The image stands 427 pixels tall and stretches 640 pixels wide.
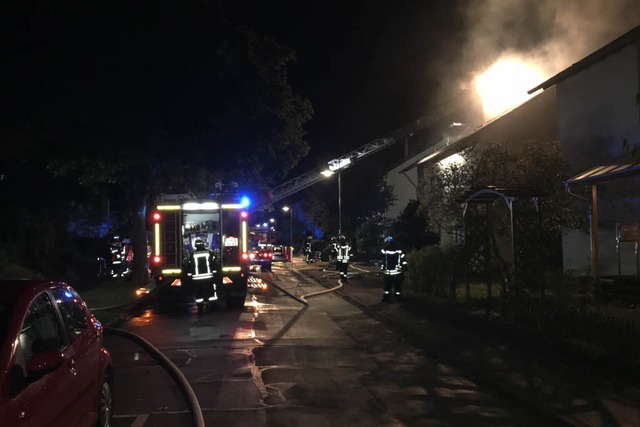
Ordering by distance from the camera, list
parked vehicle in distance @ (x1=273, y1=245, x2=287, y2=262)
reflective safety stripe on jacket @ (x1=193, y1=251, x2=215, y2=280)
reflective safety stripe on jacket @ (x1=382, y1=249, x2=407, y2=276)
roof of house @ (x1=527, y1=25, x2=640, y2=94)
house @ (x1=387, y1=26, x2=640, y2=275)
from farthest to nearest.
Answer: parked vehicle in distance @ (x1=273, y1=245, x2=287, y2=262)
reflective safety stripe on jacket @ (x1=382, y1=249, x2=407, y2=276)
reflective safety stripe on jacket @ (x1=193, y1=251, x2=215, y2=280)
house @ (x1=387, y1=26, x2=640, y2=275)
roof of house @ (x1=527, y1=25, x2=640, y2=94)

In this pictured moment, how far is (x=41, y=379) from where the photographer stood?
148 inches

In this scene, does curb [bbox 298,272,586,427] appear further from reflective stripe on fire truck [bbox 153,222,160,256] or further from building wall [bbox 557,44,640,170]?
building wall [bbox 557,44,640,170]

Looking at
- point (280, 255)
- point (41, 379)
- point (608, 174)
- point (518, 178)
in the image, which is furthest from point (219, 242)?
point (280, 255)

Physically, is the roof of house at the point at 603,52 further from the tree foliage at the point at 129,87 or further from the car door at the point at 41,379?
the car door at the point at 41,379

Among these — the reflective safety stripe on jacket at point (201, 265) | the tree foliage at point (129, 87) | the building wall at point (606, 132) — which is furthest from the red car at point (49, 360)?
the building wall at point (606, 132)

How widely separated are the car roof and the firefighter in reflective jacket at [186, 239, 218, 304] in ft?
32.3

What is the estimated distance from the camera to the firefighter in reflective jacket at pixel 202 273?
47.7 ft

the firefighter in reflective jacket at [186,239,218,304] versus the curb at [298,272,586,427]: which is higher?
the firefighter in reflective jacket at [186,239,218,304]

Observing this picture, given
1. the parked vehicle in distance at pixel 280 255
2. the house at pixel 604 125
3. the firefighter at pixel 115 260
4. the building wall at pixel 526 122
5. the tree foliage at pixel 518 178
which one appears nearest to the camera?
the house at pixel 604 125

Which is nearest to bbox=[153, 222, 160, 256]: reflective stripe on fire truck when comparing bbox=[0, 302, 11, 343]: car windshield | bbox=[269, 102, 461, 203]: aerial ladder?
bbox=[0, 302, 11, 343]: car windshield

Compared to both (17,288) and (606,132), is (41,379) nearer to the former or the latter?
(17,288)

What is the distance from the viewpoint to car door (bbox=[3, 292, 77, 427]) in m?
3.49

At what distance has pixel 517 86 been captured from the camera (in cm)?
2403

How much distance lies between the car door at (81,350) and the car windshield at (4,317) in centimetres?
59
